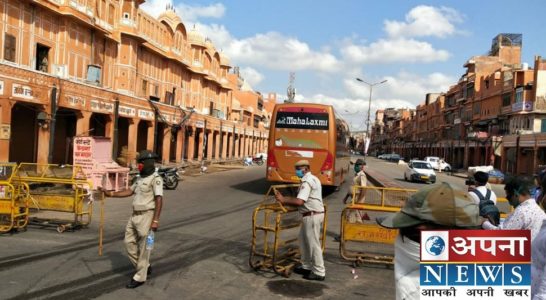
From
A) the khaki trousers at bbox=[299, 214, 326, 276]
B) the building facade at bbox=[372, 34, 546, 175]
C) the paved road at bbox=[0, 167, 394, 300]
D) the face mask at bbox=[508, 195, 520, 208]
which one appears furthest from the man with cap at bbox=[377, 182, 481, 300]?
the building facade at bbox=[372, 34, 546, 175]

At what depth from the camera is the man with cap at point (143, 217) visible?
237 inches

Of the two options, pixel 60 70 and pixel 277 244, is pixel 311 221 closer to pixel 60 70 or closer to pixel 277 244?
Answer: pixel 277 244

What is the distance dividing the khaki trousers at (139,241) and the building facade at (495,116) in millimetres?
46141

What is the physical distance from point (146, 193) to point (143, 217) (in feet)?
1.04

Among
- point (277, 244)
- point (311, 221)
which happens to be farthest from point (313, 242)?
point (277, 244)

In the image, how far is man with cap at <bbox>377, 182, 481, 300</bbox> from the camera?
8.60ft

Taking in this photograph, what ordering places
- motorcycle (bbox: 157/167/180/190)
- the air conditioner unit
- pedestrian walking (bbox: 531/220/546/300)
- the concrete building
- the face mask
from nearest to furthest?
pedestrian walking (bbox: 531/220/546/300), the face mask, motorcycle (bbox: 157/167/180/190), the concrete building, the air conditioner unit

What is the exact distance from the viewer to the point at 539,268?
115 inches

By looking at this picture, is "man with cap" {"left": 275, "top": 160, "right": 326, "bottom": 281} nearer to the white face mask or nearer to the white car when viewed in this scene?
the white face mask

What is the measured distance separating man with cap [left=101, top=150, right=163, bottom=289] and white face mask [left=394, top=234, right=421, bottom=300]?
3.98 metres

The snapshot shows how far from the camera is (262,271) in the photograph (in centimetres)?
709

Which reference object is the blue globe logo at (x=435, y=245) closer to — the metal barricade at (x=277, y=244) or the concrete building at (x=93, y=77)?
the metal barricade at (x=277, y=244)

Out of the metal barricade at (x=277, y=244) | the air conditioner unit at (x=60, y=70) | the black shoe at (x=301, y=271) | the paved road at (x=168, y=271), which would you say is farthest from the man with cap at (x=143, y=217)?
the air conditioner unit at (x=60, y=70)

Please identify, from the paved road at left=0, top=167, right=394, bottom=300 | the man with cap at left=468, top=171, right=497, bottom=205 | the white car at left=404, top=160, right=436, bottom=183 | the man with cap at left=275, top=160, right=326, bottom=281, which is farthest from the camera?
the white car at left=404, top=160, right=436, bottom=183
